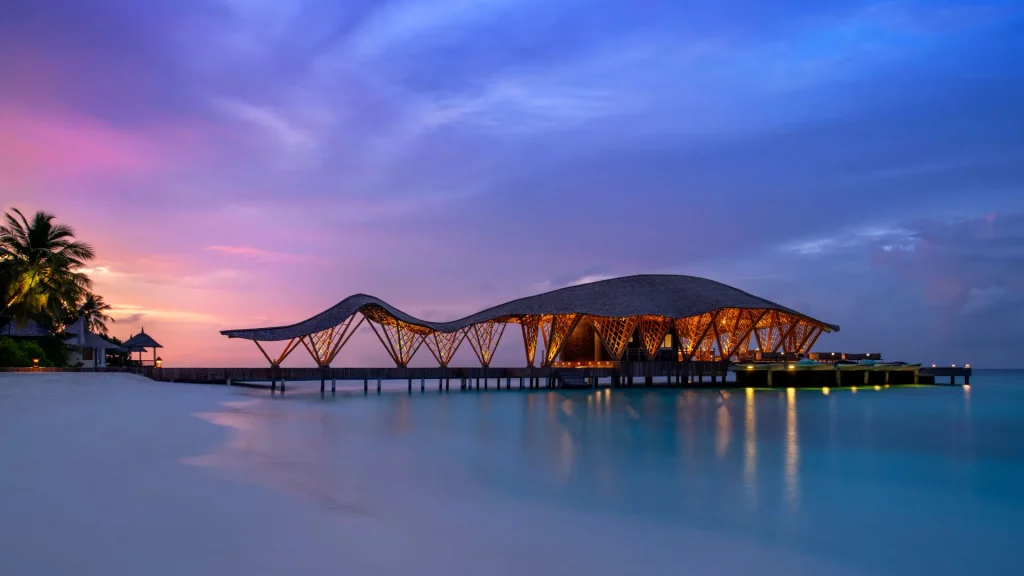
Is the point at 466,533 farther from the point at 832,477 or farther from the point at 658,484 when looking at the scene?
the point at 832,477

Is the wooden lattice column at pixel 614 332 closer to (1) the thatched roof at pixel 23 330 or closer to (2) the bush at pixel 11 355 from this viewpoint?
(2) the bush at pixel 11 355

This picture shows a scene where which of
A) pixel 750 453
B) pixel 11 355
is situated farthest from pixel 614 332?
pixel 11 355

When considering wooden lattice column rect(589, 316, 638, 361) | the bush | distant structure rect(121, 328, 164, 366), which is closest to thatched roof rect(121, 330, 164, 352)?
distant structure rect(121, 328, 164, 366)

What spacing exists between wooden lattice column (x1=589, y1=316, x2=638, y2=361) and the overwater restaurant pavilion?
71 mm

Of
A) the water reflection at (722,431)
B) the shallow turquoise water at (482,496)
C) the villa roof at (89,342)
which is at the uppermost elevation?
the villa roof at (89,342)

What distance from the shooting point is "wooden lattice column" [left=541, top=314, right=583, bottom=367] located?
48906mm

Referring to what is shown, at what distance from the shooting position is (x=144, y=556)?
7488 millimetres

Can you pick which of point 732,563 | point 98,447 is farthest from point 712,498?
point 98,447

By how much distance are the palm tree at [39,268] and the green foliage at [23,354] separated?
1.41 m

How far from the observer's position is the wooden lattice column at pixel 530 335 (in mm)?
49406

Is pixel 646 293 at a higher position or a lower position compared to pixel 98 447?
higher

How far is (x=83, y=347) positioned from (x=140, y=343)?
19.7ft

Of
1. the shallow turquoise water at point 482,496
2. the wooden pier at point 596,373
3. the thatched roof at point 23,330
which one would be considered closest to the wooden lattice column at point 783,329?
the wooden pier at point 596,373

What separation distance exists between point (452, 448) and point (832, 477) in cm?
893
